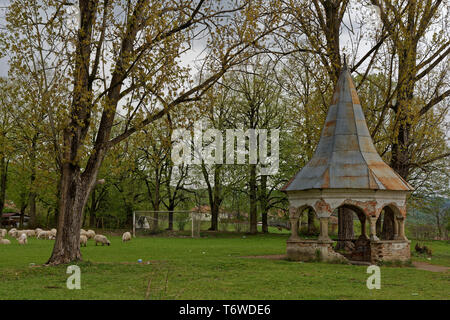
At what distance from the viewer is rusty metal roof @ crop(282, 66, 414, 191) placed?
1622 centimetres

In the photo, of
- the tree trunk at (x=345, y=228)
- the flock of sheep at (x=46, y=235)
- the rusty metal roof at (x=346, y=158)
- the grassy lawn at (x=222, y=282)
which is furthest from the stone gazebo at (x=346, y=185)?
the flock of sheep at (x=46, y=235)

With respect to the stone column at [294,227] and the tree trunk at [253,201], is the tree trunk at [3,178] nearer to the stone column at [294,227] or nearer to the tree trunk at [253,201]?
the tree trunk at [253,201]

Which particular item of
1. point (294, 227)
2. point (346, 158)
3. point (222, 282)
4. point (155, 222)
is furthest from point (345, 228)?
point (155, 222)

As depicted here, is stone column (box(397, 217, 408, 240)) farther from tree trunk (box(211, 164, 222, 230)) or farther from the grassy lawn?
tree trunk (box(211, 164, 222, 230))

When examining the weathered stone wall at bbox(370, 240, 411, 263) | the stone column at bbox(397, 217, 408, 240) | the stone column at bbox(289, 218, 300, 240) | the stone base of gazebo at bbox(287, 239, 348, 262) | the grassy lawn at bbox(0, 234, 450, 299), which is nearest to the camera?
the grassy lawn at bbox(0, 234, 450, 299)

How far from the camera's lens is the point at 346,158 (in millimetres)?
16828

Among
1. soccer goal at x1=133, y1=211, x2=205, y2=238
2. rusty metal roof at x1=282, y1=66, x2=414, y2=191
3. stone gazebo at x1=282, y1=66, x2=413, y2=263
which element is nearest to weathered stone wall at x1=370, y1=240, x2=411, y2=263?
stone gazebo at x1=282, y1=66, x2=413, y2=263

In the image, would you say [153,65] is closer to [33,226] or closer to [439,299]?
[439,299]

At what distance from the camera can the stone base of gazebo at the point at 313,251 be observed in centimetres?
1659

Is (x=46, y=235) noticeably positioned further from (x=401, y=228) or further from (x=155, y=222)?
(x=401, y=228)

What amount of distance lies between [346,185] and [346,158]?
48.3 inches

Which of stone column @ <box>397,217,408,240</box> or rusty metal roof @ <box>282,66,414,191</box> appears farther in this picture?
stone column @ <box>397,217,408,240</box>

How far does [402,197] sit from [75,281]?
11.8 metres
